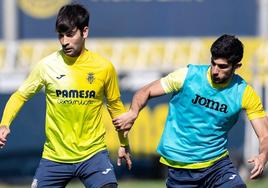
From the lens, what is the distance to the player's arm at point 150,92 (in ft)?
30.2

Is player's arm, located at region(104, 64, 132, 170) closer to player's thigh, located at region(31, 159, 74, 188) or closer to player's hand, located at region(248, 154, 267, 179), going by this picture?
player's thigh, located at region(31, 159, 74, 188)

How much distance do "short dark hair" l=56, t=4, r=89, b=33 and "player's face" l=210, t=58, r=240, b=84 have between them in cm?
114

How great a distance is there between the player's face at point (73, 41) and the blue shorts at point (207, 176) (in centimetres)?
133

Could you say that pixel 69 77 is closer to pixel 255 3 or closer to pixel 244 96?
pixel 244 96

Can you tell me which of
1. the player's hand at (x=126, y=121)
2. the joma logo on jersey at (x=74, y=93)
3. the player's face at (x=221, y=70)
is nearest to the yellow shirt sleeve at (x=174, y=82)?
the player's face at (x=221, y=70)

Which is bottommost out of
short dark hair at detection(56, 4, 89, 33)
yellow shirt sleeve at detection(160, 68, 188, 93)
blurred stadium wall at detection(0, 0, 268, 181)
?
blurred stadium wall at detection(0, 0, 268, 181)

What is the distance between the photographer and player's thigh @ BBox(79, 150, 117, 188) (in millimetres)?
9359

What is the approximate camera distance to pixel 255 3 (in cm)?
1669

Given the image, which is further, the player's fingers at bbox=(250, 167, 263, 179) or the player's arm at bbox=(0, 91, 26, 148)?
the player's arm at bbox=(0, 91, 26, 148)

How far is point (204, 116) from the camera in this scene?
941cm

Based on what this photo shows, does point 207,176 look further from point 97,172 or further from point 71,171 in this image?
point 71,171

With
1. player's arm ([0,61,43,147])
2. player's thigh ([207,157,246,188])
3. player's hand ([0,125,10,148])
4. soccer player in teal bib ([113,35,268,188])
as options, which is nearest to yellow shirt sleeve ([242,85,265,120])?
soccer player in teal bib ([113,35,268,188])

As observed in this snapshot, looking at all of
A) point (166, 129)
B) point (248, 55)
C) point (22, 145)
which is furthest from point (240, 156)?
point (166, 129)

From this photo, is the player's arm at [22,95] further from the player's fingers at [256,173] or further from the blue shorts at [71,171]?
the player's fingers at [256,173]
